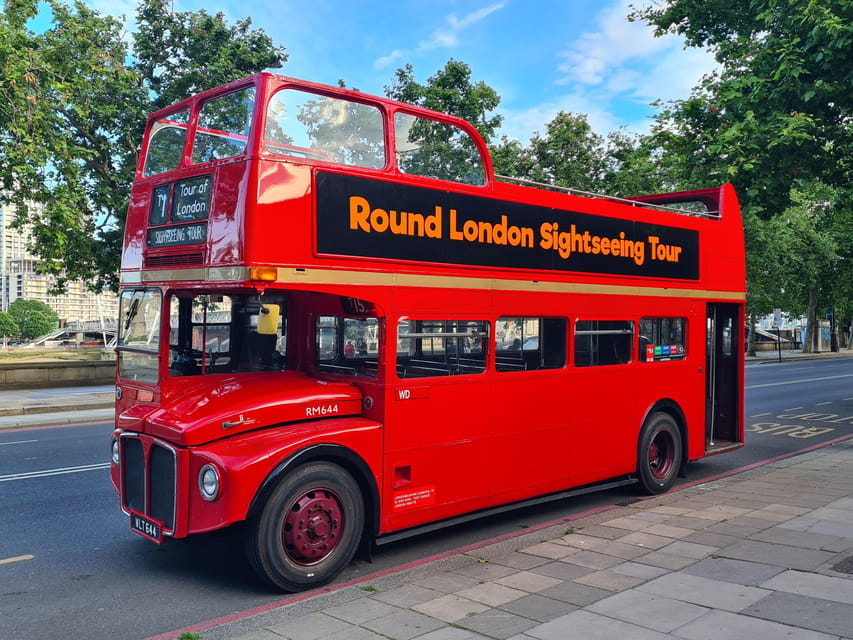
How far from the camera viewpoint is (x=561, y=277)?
25.6 feet

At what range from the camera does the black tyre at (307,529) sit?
5.34 meters

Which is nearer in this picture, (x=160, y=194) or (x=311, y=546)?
(x=311, y=546)

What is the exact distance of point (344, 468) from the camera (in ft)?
19.3

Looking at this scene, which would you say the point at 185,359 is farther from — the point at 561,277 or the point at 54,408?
the point at 54,408

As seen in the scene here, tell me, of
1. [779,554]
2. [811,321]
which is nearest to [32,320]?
[811,321]

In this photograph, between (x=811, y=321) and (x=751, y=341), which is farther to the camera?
(x=811, y=321)

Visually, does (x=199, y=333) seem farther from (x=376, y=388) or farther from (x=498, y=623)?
(x=498, y=623)

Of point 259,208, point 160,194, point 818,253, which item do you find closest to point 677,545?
point 259,208

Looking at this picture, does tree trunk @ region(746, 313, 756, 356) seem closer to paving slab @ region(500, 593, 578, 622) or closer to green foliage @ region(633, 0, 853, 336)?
green foliage @ region(633, 0, 853, 336)

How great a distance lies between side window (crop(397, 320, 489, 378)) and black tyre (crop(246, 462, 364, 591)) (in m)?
1.13

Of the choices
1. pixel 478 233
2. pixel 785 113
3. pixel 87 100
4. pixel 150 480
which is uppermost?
pixel 87 100

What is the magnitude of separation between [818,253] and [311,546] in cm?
4484

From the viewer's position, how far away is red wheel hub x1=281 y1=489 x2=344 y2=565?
218 inches

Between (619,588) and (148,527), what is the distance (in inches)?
145
